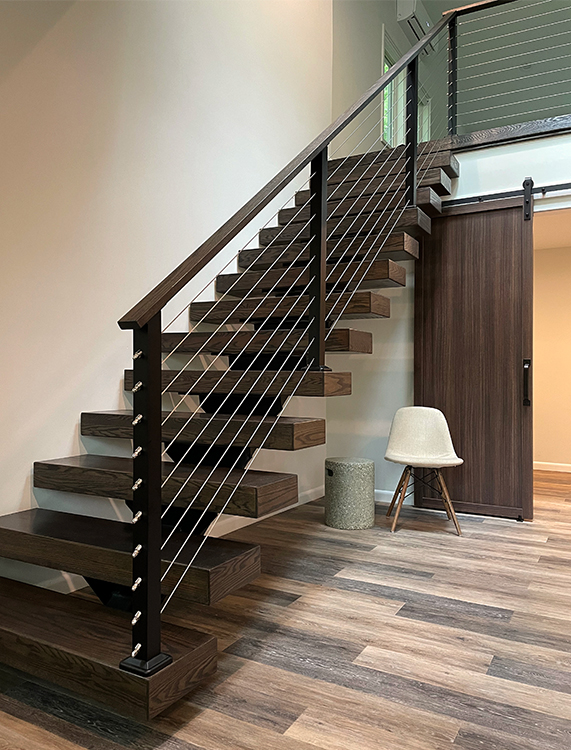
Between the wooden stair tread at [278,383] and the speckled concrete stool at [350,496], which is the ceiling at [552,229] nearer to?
the speckled concrete stool at [350,496]

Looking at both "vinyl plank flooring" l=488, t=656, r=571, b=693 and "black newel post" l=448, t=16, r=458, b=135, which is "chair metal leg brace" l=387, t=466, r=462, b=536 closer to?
"vinyl plank flooring" l=488, t=656, r=571, b=693

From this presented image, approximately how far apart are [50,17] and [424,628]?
2.94 meters

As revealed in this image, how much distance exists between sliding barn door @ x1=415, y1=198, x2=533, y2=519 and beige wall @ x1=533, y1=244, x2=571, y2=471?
98.4 inches

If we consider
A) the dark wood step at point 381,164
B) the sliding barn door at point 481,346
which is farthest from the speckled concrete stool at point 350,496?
the dark wood step at point 381,164

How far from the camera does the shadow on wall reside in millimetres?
2379

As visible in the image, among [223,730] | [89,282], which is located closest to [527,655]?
[223,730]

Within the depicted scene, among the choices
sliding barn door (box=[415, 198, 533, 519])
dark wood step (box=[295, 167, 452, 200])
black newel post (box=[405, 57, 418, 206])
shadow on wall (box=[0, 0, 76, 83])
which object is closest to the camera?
shadow on wall (box=[0, 0, 76, 83])

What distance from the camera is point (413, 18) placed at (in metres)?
6.31

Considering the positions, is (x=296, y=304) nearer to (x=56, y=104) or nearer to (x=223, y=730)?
(x=56, y=104)

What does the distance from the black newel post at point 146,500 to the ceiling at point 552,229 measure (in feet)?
11.0

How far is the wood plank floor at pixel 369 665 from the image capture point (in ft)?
5.26

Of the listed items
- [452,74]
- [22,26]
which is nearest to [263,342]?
[22,26]

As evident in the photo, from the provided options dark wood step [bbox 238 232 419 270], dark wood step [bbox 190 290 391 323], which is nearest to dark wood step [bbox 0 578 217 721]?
dark wood step [bbox 190 290 391 323]

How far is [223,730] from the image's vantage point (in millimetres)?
1620
